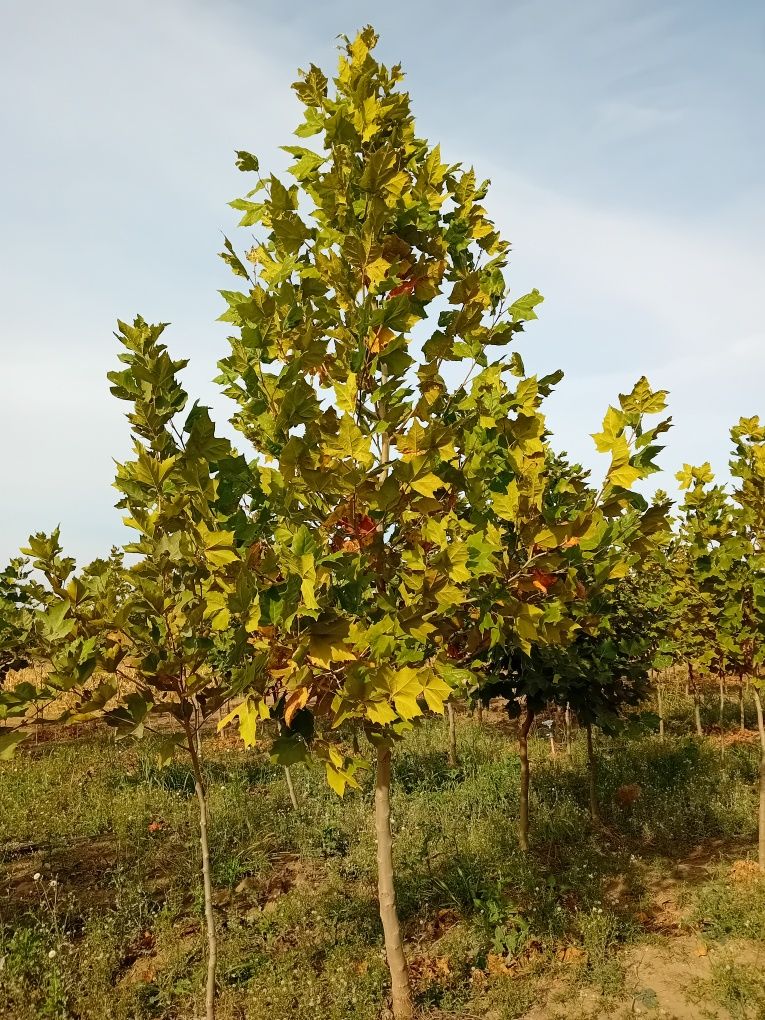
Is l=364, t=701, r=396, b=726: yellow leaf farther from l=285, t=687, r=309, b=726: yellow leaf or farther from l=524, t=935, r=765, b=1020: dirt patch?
l=524, t=935, r=765, b=1020: dirt patch

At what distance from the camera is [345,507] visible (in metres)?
3.47

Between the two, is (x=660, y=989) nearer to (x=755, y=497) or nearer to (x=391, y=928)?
(x=391, y=928)

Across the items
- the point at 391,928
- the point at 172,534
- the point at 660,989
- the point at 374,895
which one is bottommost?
the point at 660,989

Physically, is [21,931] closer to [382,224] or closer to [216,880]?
[216,880]

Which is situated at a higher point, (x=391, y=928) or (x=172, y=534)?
(x=172, y=534)

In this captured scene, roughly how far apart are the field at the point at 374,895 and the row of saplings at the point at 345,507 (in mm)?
1401

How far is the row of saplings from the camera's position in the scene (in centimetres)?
300

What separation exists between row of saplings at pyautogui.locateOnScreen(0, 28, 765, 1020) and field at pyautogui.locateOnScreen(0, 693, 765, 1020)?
140 centimetres

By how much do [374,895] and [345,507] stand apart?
4.70 meters

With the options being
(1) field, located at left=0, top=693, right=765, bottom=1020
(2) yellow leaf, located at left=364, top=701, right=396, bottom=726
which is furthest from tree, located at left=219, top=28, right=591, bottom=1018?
(1) field, located at left=0, top=693, right=765, bottom=1020

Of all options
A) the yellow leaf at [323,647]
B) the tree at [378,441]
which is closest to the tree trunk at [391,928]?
the tree at [378,441]

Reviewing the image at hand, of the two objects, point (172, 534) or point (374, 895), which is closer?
point (172, 534)

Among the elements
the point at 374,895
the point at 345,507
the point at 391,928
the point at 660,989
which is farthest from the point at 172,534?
the point at 660,989

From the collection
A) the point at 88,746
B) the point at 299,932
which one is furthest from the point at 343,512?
the point at 88,746
